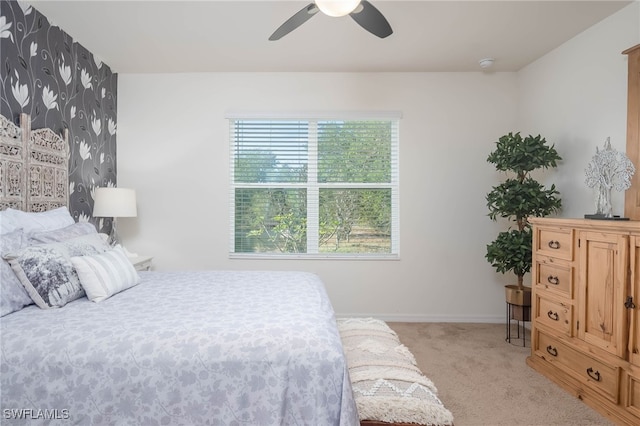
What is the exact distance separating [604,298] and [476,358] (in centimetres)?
107

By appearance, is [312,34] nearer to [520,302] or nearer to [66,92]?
[66,92]

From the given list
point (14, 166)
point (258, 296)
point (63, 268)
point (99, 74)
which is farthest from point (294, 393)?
point (99, 74)

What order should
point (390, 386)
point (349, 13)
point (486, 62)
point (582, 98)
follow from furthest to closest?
1. point (486, 62)
2. point (582, 98)
3. point (349, 13)
4. point (390, 386)

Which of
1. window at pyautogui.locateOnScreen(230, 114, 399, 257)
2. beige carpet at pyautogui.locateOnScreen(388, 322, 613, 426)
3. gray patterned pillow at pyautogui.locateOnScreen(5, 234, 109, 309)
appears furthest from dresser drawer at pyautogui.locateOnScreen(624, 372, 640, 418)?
gray patterned pillow at pyautogui.locateOnScreen(5, 234, 109, 309)

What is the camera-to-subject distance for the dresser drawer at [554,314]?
2.33 m

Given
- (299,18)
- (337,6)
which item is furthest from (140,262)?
(337,6)

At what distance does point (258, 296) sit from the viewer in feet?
6.40

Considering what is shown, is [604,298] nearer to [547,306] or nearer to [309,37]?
[547,306]

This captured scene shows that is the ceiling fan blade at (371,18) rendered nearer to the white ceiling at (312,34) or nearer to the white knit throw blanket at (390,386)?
the white ceiling at (312,34)

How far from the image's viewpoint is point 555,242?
8.07 feet

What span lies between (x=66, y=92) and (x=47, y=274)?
1.93 metres

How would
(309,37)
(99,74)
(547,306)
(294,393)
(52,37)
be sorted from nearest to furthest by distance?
(294,393), (547,306), (52,37), (309,37), (99,74)

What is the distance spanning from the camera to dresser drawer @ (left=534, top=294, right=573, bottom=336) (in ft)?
7.63

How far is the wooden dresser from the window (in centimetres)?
153
